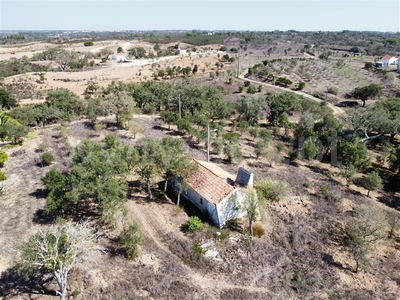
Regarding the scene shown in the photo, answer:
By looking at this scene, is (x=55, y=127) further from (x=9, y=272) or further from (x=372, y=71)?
(x=372, y=71)

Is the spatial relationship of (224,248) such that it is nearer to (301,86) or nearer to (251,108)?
(251,108)

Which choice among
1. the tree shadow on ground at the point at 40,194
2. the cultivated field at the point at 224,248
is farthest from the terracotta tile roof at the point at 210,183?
the tree shadow on ground at the point at 40,194

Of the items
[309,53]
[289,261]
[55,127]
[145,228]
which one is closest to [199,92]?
[55,127]

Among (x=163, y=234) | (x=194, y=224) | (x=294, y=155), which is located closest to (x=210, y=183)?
(x=194, y=224)

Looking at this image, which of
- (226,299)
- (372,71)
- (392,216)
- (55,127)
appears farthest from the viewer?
(372,71)

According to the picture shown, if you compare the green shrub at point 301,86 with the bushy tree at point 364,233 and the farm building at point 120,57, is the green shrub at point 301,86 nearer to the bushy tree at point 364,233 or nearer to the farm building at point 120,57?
the bushy tree at point 364,233

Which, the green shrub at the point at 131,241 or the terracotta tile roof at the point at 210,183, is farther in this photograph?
the terracotta tile roof at the point at 210,183
